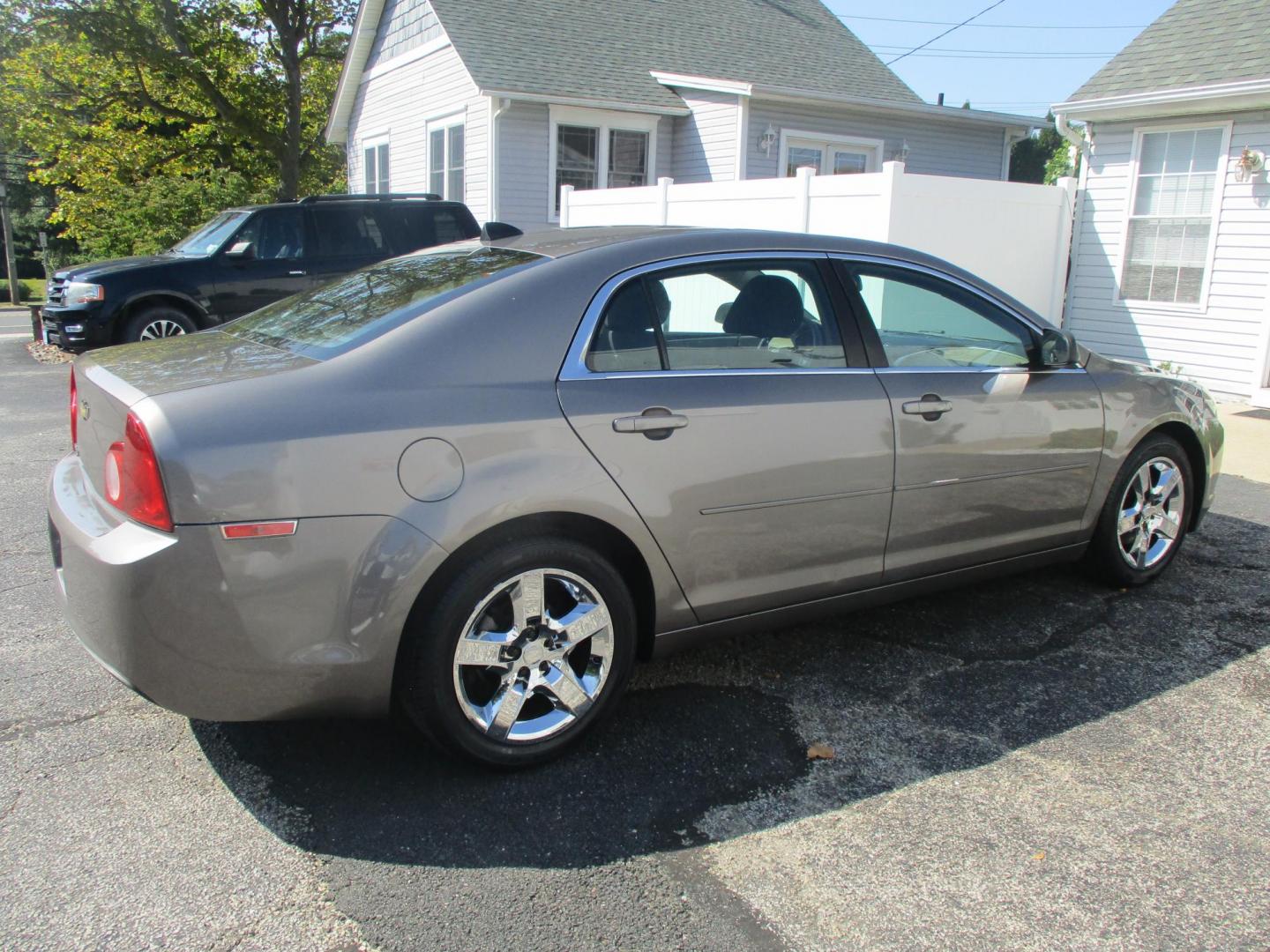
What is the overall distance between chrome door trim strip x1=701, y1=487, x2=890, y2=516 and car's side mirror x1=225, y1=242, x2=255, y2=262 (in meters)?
9.09

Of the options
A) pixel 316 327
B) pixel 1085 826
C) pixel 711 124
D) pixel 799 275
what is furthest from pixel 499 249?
pixel 711 124

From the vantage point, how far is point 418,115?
17.8m

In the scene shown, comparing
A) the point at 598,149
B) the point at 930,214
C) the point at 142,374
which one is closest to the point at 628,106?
the point at 598,149

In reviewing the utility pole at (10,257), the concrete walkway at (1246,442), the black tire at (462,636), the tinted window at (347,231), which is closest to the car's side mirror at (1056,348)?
the black tire at (462,636)

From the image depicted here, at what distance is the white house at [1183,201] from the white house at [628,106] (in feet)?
17.4

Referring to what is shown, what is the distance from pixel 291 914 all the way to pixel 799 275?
2612 millimetres

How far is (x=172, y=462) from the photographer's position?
8.45ft

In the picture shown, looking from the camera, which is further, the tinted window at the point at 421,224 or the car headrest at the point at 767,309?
the tinted window at the point at 421,224

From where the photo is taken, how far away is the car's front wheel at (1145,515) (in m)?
4.57

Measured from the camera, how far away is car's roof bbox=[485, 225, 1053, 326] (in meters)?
3.38

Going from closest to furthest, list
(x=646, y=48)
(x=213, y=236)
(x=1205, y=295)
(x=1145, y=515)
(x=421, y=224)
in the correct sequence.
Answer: (x=1145, y=515) → (x=1205, y=295) → (x=213, y=236) → (x=421, y=224) → (x=646, y=48)

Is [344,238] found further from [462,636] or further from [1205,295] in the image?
[462,636]

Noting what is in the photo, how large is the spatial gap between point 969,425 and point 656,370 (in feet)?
4.45

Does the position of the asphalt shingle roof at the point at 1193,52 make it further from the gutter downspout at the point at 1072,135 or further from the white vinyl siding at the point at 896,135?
the white vinyl siding at the point at 896,135
